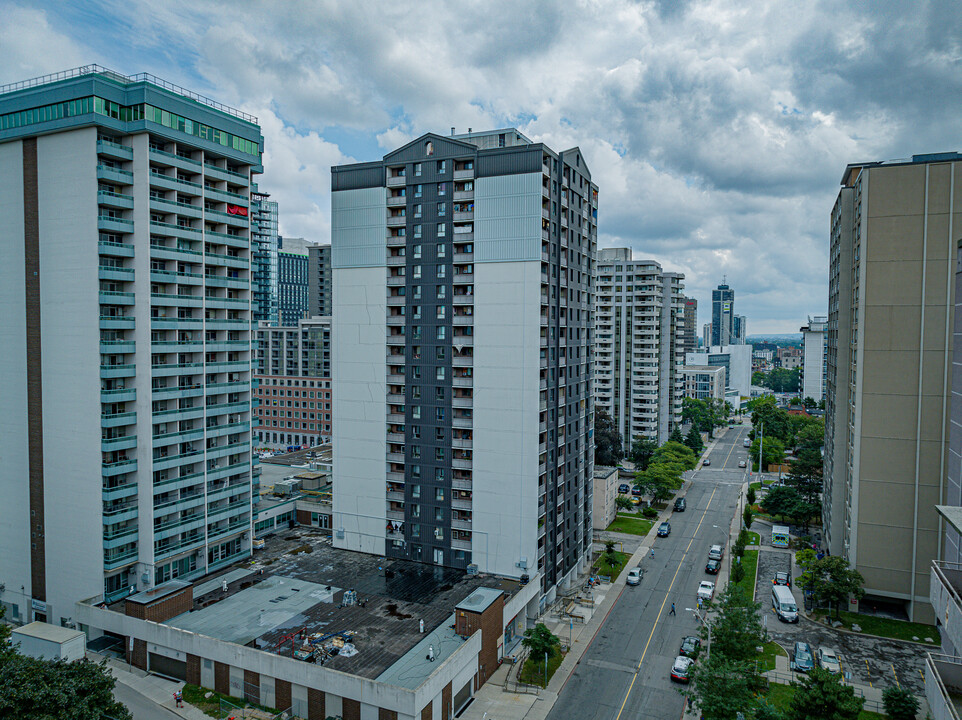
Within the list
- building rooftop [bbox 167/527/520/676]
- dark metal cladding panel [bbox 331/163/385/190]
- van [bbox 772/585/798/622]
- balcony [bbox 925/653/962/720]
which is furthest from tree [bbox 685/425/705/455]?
balcony [bbox 925/653/962/720]

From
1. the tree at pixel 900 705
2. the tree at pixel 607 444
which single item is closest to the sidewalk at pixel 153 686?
the tree at pixel 900 705

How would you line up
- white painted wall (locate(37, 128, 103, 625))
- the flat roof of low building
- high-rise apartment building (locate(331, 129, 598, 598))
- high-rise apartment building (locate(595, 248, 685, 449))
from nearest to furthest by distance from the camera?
the flat roof of low building, white painted wall (locate(37, 128, 103, 625)), high-rise apartment building (locate(331, 129, 598, 598)), high-rise apartment building (locate(595, 248, 685, 449))

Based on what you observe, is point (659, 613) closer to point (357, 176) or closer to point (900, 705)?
point (900, 705)

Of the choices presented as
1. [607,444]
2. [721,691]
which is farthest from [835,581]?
[607,444]

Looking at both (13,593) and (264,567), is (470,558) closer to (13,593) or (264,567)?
(264,567)

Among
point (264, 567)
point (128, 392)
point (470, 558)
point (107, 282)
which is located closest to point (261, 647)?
point (264, 567)

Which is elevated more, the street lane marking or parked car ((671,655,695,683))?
parked car ((671,655,695,683))

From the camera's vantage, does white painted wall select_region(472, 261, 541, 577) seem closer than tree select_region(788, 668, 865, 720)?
No

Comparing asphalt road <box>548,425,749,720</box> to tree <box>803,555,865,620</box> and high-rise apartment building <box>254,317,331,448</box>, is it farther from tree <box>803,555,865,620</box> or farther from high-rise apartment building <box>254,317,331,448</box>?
high-rise apartment building <box>254,317,331,448</box>
